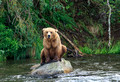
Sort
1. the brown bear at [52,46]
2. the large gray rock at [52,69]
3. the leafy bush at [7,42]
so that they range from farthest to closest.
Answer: the leafy bush at [7,42] → the brown bear at [52,46] → the large gray rock at [52,69]

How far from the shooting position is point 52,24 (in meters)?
14.2

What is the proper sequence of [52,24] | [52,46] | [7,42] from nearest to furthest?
[52,46] → [7,42] → [52,24]

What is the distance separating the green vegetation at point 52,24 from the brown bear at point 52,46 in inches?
125

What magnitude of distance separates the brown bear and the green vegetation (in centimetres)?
316

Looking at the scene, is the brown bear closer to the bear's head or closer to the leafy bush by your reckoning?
the bear's head

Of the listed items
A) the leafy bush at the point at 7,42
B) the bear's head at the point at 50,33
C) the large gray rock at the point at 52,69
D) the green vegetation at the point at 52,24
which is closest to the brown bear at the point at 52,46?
the bear's head at the point at 50,33

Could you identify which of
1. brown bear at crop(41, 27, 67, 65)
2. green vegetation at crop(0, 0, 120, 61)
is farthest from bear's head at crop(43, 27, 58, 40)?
green vegetation at crop(0, 0, 120, 61)

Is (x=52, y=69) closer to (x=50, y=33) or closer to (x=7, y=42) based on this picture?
(x=50, y=33)

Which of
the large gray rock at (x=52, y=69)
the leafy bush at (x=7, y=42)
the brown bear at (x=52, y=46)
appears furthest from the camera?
the leafy bush at (x=7, y=42)

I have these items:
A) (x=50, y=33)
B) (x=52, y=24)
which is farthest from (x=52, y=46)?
(x=52, y=24)

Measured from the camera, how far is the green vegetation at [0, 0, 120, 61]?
11664mm

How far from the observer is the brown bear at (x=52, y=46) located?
25.2 feet

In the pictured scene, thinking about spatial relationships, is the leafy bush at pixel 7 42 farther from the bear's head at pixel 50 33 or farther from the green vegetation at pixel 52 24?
the bear's head at pixel 50 33

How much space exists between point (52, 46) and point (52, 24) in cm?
641
